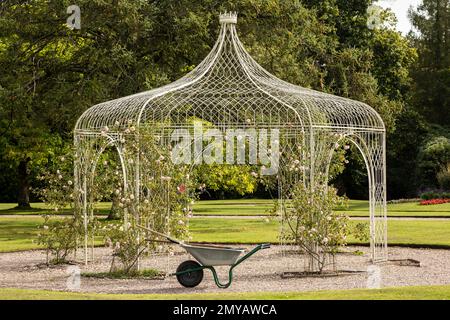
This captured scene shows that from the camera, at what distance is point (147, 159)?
12.5m

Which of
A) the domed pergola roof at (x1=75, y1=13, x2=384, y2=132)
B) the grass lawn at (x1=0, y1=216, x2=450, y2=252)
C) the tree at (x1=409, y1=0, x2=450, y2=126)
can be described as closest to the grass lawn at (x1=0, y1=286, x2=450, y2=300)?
the domed pergola roof at (x1=75, y1=13, x2=384, y2=132)

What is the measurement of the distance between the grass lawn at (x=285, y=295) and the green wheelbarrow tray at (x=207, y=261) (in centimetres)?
66

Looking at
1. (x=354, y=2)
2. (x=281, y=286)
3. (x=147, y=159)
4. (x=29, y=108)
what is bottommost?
(x=281, y=286)

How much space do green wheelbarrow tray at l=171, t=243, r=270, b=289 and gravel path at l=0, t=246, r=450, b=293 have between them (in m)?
0.13

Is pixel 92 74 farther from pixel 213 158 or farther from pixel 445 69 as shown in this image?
pixel 445 69

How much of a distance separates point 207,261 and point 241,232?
9.53 meters

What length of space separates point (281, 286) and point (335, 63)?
18282 mm

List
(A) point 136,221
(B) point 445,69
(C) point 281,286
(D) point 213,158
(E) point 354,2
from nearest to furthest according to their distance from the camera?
1. (C) point 281,286
2. (A) point 136,221
3. (D) point 213,158
4. (E) point 354,2
5. (B) point 445,69

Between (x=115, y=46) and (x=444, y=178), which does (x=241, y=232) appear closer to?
(x=115, y=46)

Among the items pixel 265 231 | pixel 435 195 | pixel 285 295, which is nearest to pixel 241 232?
pixel 265 231

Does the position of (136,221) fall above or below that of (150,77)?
below

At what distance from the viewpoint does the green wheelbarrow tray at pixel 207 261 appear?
10422 mm

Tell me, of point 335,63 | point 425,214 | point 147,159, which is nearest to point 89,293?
point 147,159

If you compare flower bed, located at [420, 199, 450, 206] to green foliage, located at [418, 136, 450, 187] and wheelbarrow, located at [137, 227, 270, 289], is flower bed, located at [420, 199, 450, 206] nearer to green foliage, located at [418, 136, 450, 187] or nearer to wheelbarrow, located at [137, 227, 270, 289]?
green foliage, located at [418, 136, 450, 187]
